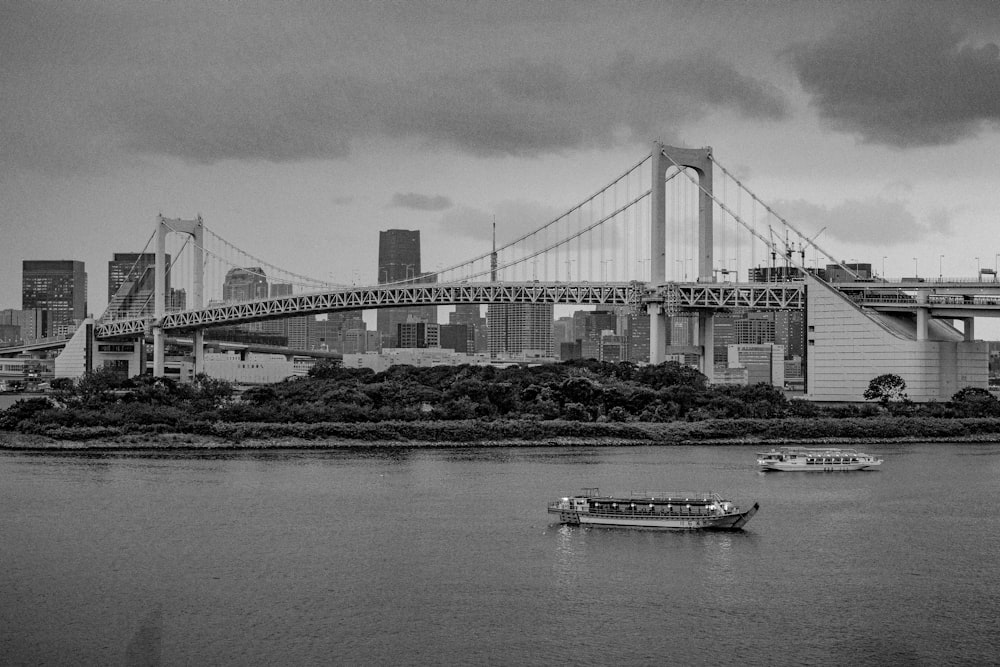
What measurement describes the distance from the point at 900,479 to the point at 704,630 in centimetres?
1404

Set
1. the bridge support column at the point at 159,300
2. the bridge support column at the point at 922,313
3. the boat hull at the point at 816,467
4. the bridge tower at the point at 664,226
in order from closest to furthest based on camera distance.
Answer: the boat hull at the point at 816,467, the bridge support column at the point at 922,313, the bridge tower at the point at 664,226, the bridge support column at the point at 159,300

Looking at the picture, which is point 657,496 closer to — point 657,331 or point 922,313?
point 922,313

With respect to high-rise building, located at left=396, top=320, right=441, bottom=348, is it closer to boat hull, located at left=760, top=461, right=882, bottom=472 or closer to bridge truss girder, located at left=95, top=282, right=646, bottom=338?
bridge truss girder, located at left=95, top=282, right=646, bottom=338

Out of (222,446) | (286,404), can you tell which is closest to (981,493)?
(222,446)

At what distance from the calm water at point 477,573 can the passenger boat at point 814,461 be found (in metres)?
1.64

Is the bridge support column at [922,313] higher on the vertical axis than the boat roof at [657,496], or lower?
higher

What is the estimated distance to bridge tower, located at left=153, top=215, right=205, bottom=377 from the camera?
202 feet

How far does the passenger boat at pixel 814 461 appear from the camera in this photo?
2942 centimetres

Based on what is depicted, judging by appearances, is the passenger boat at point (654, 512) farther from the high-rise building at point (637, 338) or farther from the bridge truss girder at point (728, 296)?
the high-rise building at point (637, 338)

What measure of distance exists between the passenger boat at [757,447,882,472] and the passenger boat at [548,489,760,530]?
7.24 meters

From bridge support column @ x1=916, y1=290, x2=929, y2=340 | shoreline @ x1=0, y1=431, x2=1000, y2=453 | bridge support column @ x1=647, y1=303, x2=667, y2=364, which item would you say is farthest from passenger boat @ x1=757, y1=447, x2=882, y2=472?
bridge support column @ x1=647, y1=303, x2=667, y2=364

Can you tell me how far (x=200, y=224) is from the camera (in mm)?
64125

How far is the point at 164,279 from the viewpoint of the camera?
62.7m

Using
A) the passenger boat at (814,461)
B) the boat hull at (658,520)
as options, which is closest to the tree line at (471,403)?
the passenger boat at (814,461)
